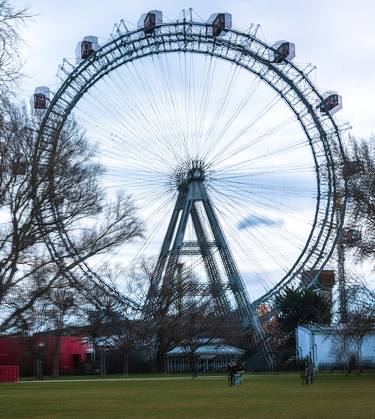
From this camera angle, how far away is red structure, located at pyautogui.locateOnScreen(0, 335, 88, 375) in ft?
202

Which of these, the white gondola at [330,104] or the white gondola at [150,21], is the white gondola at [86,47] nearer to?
the white gondola at [150,21]

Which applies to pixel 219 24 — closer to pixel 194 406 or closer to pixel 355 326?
pixel 355 326

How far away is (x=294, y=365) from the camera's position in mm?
64812

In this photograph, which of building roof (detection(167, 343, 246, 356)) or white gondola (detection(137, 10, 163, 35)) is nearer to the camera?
white gondola (detection(137, 10, 163, 35))

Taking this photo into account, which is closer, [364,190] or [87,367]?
[364,190]

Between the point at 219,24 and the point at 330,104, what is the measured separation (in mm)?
9495

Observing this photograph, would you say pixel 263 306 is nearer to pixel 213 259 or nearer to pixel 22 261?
pixel 213 259

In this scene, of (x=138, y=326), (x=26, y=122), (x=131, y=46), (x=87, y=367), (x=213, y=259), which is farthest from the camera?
(x=87, y=367)

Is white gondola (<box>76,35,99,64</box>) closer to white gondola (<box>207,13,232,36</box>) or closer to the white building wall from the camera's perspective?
white gondola (<box>207,13,232,36</box>)

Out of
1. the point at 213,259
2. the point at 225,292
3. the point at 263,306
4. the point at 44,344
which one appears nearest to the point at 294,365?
the point at 263,306

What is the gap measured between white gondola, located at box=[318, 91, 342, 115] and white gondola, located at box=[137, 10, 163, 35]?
1236cm

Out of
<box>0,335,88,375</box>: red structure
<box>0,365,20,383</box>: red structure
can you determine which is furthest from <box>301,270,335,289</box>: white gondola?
<box>0,365,20,383</box>: red structure

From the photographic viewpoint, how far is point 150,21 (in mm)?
50062

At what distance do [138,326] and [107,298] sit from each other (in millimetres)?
7601
